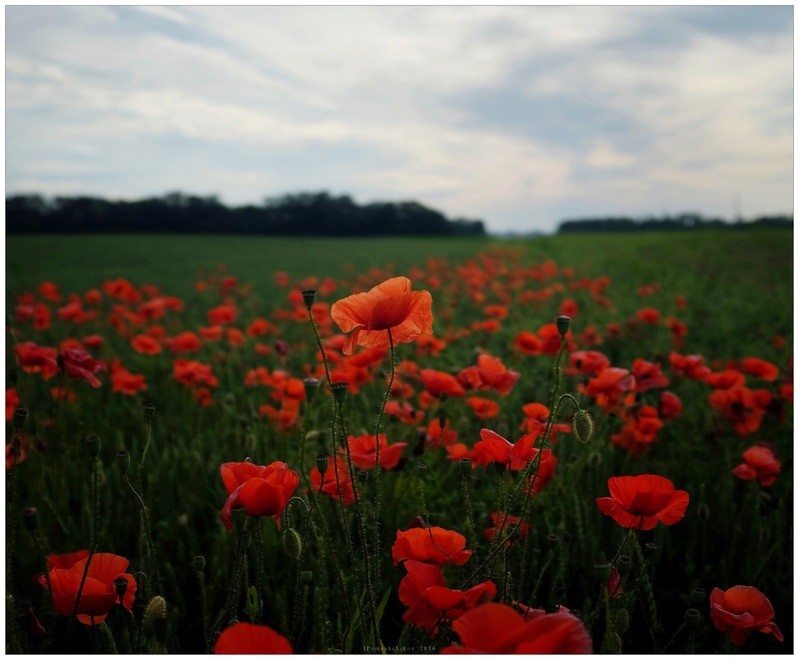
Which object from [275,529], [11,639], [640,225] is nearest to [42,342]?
[275,529]

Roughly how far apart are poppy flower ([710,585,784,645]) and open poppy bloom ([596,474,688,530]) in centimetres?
19

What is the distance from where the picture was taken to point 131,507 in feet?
7.18

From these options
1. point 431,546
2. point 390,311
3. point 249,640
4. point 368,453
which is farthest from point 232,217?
point 249,640

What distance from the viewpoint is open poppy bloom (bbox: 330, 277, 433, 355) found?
1.17m

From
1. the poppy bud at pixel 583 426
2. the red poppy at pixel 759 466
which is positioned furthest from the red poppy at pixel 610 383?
the poppy bud at pixel 583 426

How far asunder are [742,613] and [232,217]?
1957 cm

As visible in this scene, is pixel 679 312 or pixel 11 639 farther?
pixel 679 312

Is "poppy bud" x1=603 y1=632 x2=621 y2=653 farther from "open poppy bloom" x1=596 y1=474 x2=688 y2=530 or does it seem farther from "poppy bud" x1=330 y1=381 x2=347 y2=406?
"poppy bud" x1=330 y1=381 x2=347 y2=406

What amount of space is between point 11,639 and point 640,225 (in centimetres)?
2623

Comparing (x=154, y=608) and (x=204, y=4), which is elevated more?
(x=204, y=4)

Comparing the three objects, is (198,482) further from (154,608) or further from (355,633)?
(154,608)

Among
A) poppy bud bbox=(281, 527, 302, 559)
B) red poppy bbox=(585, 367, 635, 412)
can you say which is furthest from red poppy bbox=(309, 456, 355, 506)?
red poppy bbox=(585, 367, 635, 412)

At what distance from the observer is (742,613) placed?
1.15 meters

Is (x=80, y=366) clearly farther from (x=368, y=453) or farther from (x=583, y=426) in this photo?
(x=583, y=426)
